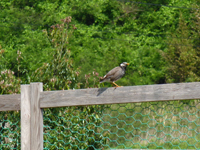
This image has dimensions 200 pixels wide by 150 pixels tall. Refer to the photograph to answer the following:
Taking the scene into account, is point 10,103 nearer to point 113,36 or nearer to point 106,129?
point 106,129

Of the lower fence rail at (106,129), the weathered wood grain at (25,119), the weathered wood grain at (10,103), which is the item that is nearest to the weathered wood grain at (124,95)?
the weathered wood grain at (25,119)

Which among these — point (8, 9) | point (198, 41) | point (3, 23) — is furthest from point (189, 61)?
point (8, 9)

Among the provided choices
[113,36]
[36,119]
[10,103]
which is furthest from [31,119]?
[113,36]

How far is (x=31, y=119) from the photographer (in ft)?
7.88

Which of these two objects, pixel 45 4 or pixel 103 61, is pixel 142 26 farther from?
pixel 45 4

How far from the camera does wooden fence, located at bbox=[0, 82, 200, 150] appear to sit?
218 centimetres

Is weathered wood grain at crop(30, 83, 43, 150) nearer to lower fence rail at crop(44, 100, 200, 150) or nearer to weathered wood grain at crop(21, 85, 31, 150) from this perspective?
weathered wood grain at crop(21, 85, 31, 150)

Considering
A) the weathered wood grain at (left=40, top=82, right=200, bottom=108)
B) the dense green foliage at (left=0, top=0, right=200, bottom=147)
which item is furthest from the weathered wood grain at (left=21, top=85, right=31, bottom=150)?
the dense green foliage at (left=0, top=0, right=200, bottom=147)

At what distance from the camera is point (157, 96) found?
2.19 metres

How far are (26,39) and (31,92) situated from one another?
18.6 meters

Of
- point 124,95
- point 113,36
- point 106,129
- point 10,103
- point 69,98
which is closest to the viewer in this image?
point 124,95

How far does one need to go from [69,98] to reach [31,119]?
353mm

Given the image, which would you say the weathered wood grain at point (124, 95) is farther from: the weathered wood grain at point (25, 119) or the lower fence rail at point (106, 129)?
the lower fence rail at point (106, 129)

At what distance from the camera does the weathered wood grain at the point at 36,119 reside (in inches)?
93.0
